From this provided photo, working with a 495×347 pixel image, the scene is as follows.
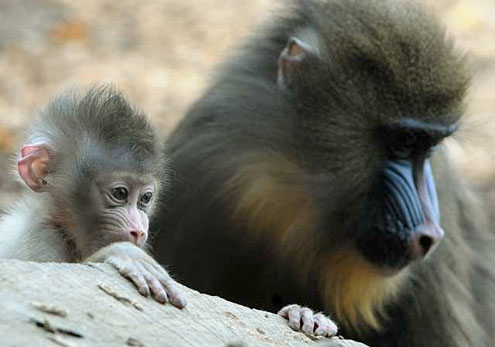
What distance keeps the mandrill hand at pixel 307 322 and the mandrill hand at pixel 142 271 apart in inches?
22.6

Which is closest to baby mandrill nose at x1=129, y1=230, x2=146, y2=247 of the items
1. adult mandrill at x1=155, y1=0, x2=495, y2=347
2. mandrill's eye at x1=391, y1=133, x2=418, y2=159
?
adult mandrill at x1=155, y1=0, x2=495, y2=347

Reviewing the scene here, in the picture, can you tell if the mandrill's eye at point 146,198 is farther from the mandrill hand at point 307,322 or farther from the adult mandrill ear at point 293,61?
the adult mandrill ear at point 293,61

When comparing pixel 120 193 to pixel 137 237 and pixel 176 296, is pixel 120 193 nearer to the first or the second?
pixel 137 237

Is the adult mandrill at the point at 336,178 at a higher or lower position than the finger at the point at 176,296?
higher

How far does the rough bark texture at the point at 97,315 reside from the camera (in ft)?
9.16

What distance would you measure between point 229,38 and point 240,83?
448cm

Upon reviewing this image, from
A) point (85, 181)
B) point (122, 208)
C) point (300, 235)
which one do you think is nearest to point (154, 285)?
point (122, 208)

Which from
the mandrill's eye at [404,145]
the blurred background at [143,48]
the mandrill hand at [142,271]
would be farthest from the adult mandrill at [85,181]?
the blurred background at [143,48]

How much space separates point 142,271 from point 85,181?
0.82 m

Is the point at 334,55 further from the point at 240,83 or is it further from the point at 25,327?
the point at 25,327

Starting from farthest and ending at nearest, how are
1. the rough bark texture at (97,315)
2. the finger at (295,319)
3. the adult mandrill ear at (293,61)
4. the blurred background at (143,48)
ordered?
1. the blurred background at (143,48)
2. the adult mandrill ear at (293,61)
3. the finger at (295,319)
4. the rough bark texture at (97,315)

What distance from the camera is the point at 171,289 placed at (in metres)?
3.27

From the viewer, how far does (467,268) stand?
235 inches

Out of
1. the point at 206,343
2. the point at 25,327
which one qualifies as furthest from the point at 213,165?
the point at 25,327
